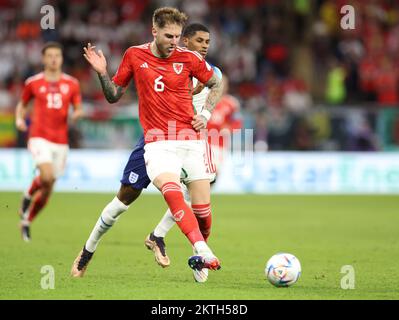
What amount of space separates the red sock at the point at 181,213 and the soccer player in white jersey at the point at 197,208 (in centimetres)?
48

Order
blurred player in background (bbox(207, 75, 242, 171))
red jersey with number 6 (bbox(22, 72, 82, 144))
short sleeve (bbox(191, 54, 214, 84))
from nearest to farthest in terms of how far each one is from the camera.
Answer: short sleeve (bbox(191, 54, 214, 84)), red jersey with number 6 (bbox(22, 72, 82, 144)), blurred player in background (bbox(207, 75, 242, 171))

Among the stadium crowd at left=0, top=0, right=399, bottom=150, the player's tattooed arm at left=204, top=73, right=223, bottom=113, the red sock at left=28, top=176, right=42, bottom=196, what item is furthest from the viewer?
the stadium crowd at left=0, top=0, right=399, bottom=150

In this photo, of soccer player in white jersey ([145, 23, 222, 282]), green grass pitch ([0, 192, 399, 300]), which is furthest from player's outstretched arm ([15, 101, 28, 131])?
soccer player in white jersey ([145, 23, 222, 282])

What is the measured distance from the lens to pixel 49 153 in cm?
1362

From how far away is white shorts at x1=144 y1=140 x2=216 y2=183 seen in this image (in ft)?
27.1

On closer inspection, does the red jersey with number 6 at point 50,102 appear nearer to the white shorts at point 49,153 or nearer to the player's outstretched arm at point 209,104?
the white shorts at point 49,153

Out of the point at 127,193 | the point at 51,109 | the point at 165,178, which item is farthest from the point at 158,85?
the point at 51,109

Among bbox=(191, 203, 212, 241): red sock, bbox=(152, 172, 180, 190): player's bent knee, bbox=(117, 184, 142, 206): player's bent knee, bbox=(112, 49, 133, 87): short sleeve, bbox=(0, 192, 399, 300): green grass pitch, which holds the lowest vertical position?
bbox=(0, 192, 399, 300): green grass pitch

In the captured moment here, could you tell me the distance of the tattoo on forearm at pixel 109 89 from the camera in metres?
8.23

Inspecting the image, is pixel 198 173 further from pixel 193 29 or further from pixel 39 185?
pixel 39 185

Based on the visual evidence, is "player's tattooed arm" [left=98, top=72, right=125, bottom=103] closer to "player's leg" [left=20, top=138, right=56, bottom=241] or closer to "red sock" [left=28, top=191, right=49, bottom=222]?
"player's leg" [left=20, top=138, right=56, bottom=241]

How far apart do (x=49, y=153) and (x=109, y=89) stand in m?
5.51

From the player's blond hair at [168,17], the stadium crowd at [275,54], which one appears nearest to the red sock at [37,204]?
the player's blond hair at [168,17]

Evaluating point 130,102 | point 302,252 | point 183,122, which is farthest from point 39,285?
point 130,102
